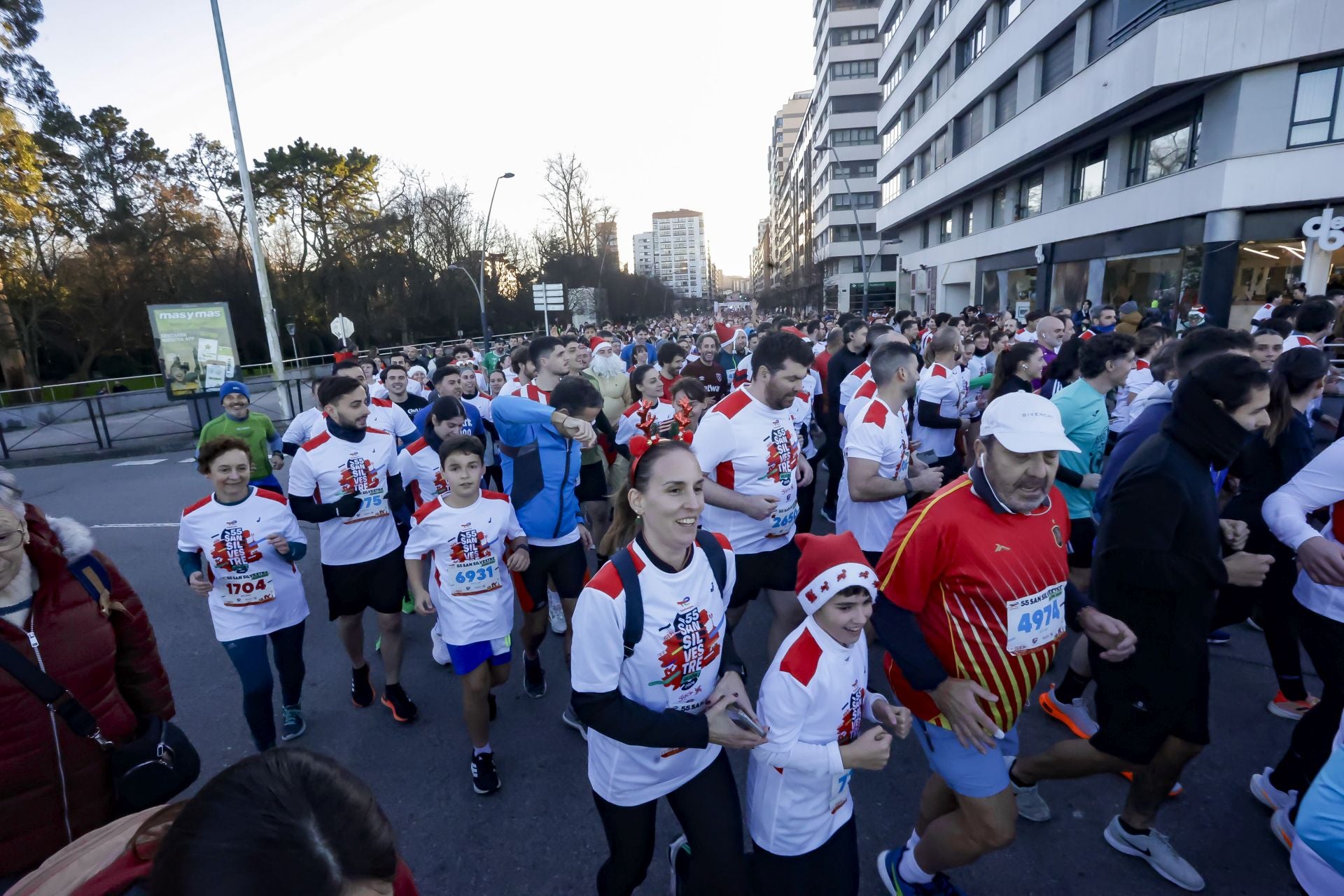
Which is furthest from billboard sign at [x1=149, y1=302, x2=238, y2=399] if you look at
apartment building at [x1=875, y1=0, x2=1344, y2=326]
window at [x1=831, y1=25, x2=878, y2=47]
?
window at [x1=831, y1=25, x2=878, y2=47]

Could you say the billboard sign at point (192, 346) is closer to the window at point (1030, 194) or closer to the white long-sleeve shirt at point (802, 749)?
the white long-sleeve shirt at point (802, 749)

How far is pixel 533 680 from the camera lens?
4371 millimetres

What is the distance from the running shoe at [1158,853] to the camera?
2686 millimetres

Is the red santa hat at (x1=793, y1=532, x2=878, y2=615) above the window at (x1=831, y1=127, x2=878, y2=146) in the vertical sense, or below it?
below

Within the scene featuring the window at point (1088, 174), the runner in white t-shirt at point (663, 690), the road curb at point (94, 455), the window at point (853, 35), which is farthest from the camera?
the window at point (853, 35)

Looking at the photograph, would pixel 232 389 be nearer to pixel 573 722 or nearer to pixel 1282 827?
pixel 573 722

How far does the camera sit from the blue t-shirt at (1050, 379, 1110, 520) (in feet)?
14.1

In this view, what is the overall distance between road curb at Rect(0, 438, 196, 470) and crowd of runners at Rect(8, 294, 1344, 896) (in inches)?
581

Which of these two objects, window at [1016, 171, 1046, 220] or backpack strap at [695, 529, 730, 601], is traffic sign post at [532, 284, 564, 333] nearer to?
window at [1016, 171, 1046, 220]

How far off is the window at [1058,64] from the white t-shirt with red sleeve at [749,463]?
2517 centimetres

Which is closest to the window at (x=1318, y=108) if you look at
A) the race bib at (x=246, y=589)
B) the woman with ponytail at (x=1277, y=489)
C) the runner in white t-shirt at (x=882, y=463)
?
the woman with ponytail at (x=1277, y=489)

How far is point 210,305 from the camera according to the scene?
53.3 feet

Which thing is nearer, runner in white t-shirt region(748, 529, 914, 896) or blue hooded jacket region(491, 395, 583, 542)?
runner in white t-shirt region(748, 529, 914, 896)

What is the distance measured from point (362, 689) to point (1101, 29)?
87.2 feet
